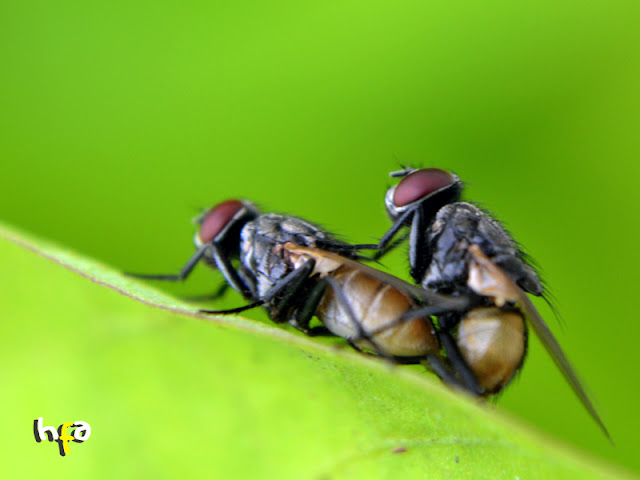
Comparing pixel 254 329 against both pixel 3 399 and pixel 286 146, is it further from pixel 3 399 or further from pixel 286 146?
pixel 286 146

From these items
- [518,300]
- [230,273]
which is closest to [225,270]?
[230,273]

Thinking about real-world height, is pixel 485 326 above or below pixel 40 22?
below

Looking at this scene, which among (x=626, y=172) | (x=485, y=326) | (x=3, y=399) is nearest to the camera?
(x=3, y=399)

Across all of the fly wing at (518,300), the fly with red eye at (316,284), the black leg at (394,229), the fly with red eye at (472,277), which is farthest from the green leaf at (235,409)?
the black leg at (394,229)

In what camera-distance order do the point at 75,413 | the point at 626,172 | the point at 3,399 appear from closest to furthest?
the point at 75,413, the point at 3,399, the point at 626,172

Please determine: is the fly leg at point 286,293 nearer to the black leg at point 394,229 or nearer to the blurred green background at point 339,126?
the black leg at point 394,229

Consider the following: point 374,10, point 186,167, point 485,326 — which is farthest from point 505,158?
point 186,167

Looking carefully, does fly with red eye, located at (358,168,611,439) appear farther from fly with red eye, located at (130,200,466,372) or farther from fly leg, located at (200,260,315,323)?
fly leg, located at (200,260,315,323)
